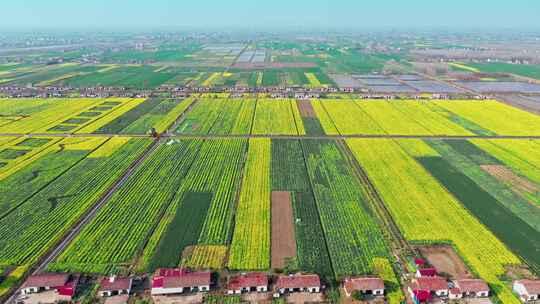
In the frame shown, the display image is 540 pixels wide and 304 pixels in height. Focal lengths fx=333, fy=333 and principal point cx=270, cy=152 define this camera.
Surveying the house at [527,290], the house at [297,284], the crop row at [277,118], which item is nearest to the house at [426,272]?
the house at [527,290]

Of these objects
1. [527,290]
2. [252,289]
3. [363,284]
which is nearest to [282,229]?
[252,289]

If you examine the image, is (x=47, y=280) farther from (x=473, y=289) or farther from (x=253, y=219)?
(x=473, y=289)

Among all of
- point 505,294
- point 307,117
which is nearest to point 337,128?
point 307,117

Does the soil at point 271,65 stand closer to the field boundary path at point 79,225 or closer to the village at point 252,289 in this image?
the field boundary path at point 79,225

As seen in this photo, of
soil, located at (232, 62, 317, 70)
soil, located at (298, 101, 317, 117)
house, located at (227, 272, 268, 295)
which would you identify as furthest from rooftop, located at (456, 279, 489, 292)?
soil, located at (232, 62, 317, 70)

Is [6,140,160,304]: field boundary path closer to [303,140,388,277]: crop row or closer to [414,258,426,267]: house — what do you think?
[303,140,388,277]: crop row

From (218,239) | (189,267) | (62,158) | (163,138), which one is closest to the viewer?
(189,267)

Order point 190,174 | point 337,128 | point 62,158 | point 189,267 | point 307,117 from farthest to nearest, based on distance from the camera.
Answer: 1. point 307,117
2. point 337,128
3. point 62,158
4. point 190,174
5. point 189,267

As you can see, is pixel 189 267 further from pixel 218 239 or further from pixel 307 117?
pixel 307 117
